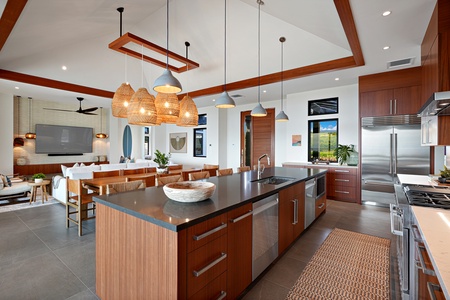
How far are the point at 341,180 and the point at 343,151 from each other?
2.40 feet

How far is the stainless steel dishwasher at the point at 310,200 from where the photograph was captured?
10.6ft

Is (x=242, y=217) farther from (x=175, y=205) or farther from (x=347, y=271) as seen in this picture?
(x=347, y=271)

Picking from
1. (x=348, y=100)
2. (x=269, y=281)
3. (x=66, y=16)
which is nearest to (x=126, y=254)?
(x=269, y=281)

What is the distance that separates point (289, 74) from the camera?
16.4ft

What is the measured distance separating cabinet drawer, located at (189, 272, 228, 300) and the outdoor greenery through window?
5.12 metres

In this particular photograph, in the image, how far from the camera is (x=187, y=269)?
1.31 m

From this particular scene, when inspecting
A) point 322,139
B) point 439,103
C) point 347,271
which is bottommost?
point 347,271

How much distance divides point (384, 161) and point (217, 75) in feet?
14.7

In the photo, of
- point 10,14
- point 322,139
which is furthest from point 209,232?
point 322,139

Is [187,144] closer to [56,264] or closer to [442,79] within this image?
[56,264]

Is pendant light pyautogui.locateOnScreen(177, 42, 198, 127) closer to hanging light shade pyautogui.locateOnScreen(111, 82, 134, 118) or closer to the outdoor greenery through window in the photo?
hanging light shade pyautogui.locateOnScreen(111, 82, 134, 118)

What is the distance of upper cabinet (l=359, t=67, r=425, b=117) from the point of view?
4312 mm

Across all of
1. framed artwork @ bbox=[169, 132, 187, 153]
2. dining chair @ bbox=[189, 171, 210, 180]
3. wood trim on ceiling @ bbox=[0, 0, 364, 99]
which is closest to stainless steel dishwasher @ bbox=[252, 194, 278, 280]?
dining chair @ bbox=[189, 171, 210, 180]

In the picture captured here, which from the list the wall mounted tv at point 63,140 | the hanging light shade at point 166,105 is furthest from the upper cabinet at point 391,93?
the wall mounted tv at point 63,140
